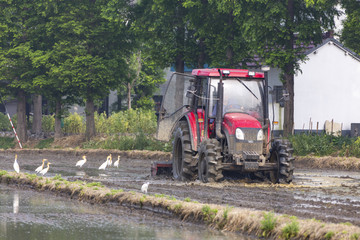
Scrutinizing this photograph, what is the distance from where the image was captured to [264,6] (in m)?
31.5

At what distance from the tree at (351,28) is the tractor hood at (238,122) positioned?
14700 mm

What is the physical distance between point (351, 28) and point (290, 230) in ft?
102

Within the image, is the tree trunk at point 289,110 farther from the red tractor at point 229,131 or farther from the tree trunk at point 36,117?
the tree trunk at point 36,117

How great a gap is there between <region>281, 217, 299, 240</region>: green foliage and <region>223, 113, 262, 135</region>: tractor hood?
832 cm

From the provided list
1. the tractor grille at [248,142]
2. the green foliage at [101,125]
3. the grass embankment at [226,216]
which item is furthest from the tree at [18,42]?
the grass embankment at [226,216]

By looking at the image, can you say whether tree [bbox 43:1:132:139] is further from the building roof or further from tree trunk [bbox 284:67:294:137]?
tree trunk [bbox 284:67:294:137]

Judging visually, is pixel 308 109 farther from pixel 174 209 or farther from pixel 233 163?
pixel 174 209

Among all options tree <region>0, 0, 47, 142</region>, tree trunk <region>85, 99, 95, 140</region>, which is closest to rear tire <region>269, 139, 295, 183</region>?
tree trunk <region>85, 99, 95, 140</region>

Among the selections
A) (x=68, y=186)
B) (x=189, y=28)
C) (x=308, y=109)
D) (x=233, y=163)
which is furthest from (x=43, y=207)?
(x=308, y=109)

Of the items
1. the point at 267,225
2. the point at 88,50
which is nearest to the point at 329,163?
the point at 267,225

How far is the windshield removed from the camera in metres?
18.6

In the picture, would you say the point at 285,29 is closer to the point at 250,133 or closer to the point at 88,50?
the point at 250,133

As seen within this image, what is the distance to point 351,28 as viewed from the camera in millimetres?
38969

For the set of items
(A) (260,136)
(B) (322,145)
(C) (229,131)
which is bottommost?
(B) (322,145)
